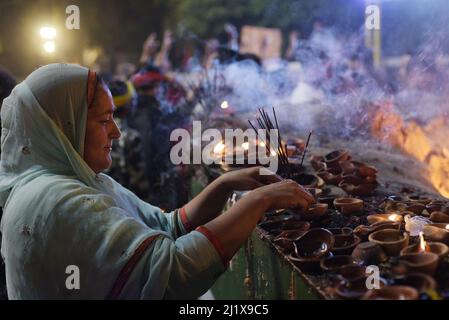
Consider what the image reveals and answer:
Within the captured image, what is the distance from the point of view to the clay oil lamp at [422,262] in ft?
6.45

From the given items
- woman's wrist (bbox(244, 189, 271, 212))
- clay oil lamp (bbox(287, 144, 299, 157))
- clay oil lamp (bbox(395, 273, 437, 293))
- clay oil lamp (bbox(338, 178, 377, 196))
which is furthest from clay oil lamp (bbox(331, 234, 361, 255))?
clay oil lamp (bbox(287, 144, 299, 157))

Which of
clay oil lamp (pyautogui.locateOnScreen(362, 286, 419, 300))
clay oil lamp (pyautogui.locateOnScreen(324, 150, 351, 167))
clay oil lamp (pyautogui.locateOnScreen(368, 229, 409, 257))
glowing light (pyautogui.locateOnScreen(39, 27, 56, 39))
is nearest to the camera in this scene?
clay oil lamp (pyautogui.locateOnScreen(362, 286, 419, 300))

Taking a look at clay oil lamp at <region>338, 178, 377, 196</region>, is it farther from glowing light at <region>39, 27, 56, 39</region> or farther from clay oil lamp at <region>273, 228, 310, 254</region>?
glowing light at <region>39, 27, 56, 39</region>

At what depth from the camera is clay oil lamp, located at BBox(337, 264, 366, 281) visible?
2.11 m

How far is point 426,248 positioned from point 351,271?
1.42ft

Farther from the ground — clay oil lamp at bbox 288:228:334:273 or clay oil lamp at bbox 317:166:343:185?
clay oil lamp at bbox 317:166:343:185

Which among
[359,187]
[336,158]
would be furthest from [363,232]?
[336,158]

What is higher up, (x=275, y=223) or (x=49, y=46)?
(x=49, y=46)

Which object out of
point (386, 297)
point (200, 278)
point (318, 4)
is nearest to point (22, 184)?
point (200, 278)

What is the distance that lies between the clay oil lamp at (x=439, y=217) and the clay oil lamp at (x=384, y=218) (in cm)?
20

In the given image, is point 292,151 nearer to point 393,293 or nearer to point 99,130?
point 99,130

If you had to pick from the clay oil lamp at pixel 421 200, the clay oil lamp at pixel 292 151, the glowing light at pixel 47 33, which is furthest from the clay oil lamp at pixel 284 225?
the glowing light at pixel 47 33

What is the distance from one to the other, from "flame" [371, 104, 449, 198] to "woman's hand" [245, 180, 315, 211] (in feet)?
9.16

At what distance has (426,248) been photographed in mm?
2223
